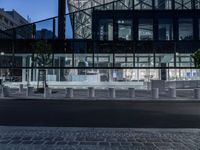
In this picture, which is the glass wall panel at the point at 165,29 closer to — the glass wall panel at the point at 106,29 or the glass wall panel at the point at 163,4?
the glass wall panel at the point at 163,4

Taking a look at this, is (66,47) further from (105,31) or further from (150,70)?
(150,70)

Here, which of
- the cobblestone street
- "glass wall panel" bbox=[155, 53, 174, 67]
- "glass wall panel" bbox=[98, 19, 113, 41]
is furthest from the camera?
"glass wall panel" bbox=[98, 19, 113, 41]

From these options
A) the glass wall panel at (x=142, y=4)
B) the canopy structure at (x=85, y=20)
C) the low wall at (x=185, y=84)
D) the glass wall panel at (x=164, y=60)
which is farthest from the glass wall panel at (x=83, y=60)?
the low wall at (x=185, y=84)

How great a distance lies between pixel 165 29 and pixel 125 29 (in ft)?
17.5

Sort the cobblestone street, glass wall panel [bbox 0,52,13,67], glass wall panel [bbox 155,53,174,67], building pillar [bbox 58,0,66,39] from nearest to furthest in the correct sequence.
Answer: the cobblestone street
glass wall panel [bbox 155,53,174,67]
building pillar [bbox 58,0,66,39]
glass wall panel [bbox 0,52,13,67]

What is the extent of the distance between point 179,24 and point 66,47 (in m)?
15.4

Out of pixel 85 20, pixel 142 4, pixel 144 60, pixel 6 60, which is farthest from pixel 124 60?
pixel 6 60

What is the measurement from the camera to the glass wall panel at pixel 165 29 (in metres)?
37.2

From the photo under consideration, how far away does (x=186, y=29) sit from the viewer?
37812 millimetres

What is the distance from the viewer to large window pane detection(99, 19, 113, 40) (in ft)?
121

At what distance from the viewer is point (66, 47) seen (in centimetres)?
3728

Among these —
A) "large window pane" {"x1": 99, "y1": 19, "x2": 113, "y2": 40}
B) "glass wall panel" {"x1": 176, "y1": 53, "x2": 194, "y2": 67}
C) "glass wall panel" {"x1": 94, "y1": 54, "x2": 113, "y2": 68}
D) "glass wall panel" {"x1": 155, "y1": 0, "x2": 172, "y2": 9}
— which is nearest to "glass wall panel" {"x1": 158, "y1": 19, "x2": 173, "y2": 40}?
"glass wall panel" {"x1": 155, "y1": 0, "x2": 172, "y2": 9}

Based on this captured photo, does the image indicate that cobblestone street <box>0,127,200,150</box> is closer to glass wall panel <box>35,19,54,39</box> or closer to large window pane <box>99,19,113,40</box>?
large window pane <box>99,19,113,40</box>

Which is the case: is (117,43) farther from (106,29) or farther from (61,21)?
(61,21)
